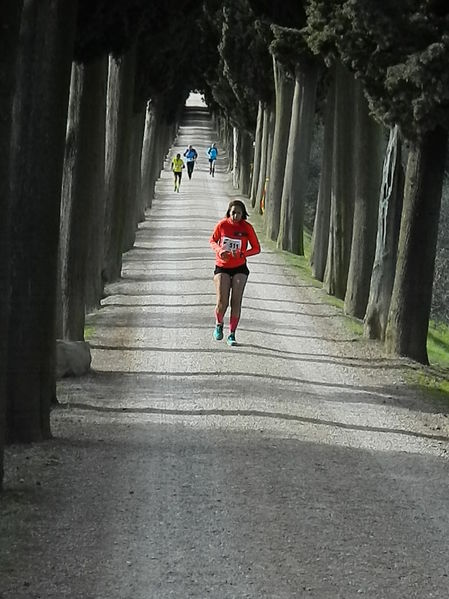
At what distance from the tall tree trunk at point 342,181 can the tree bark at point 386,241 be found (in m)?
3.92

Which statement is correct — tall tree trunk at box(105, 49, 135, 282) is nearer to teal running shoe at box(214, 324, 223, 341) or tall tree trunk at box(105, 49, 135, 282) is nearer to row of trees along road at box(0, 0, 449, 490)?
row of trees along road at box(0, 0, 449, 490)

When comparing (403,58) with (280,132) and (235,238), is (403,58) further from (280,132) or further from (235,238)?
(280,132)

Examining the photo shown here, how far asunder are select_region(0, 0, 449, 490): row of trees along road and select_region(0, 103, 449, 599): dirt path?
770mm

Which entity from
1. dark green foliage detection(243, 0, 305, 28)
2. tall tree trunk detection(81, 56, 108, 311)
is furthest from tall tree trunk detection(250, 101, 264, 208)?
tall tree trunk detection(81, 56, 108, 311)

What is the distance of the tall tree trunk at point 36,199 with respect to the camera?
32.1ft

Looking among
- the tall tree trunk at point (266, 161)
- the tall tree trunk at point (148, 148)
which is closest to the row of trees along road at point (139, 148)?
the tall tree trunk at point (266, 161)

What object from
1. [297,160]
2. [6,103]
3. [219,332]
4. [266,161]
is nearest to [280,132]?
[297,160]

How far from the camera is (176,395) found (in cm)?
1316

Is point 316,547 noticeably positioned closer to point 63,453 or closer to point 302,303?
point 63,453

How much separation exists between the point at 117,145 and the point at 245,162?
110 ft

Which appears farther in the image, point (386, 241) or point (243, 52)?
point (243, 52)

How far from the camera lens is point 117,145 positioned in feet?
76.0

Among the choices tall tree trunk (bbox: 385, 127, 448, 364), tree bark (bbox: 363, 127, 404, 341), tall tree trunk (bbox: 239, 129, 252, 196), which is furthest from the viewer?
tall tree trunk (bbox: 239, 129, 252, 196)

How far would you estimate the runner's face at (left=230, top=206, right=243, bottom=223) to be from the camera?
617 inches
